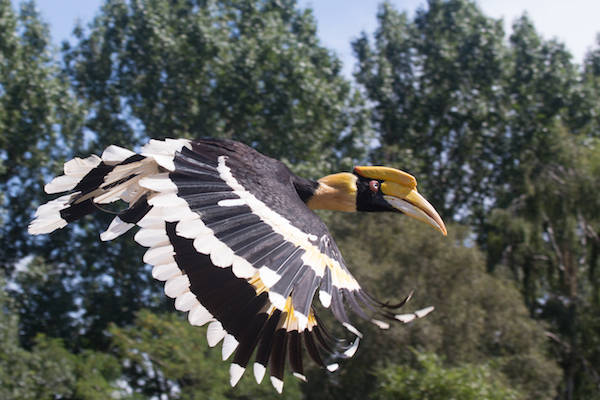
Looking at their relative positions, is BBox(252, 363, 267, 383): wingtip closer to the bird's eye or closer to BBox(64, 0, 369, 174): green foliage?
the bird's eye

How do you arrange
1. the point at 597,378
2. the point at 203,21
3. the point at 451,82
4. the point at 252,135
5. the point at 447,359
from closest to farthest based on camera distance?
1. the point at 447,359
2. the point at 597,378
3. the point at 252,135
4. the point at 203,21
5. the point at 451,82

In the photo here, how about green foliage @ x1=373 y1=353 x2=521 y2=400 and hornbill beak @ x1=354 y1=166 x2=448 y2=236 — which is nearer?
hornbill beak @ x1=354 y1=166 x2=448 y2=236

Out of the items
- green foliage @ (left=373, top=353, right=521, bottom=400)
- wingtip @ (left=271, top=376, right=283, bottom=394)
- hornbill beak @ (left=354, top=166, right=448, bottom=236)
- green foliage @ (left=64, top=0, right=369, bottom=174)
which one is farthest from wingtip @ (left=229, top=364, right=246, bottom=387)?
green foliage @ (left=64, top=0, right=369, bottom=174)

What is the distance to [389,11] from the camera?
20391mm

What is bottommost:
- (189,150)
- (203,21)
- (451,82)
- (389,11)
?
(189,150)

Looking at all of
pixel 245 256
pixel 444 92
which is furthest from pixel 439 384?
pixel 444 92

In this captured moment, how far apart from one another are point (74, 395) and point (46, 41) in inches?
275

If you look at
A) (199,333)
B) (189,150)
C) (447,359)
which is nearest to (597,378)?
(447,359)

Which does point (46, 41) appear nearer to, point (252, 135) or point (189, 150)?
point (252, 135)

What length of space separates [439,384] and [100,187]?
558 cm

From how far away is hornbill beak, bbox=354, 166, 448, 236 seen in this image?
13.9ft

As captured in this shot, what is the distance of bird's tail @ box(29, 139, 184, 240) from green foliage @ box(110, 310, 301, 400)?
591 centimetres

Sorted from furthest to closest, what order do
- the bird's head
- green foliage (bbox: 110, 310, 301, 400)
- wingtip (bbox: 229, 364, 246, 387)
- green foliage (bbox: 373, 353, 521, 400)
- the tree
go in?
the tree
green foliage (bbox: 110, 310, 301, 400)
green foliage (bbox: 373, 353, 521, 400)
the bird's head
wingtip (bbox: 229, 364, 246, 387)

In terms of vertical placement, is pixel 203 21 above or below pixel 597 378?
above
